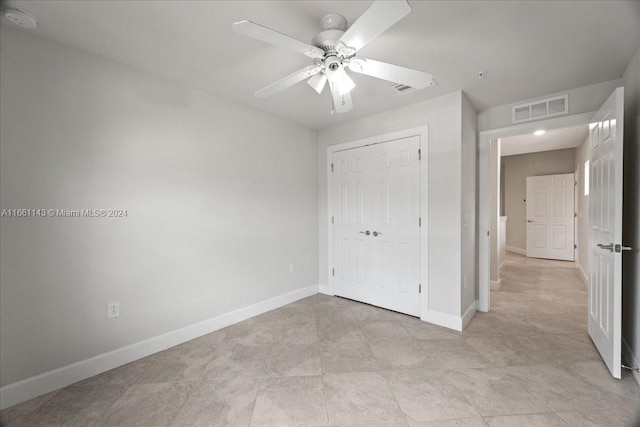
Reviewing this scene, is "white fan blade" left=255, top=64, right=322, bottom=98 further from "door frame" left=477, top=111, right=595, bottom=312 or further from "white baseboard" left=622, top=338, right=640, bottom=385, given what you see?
A: "white baseboard" left=622, top=338, right=640, bottom=385

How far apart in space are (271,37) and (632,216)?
2925 mm

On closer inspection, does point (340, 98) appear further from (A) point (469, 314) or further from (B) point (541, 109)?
(A) point (469, 314)

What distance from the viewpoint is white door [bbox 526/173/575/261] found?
6285mm

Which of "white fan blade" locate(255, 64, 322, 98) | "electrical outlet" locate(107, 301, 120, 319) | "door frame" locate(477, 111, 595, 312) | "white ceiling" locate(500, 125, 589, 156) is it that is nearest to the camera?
"white fan blade" locate(255, 64, 322, 98)

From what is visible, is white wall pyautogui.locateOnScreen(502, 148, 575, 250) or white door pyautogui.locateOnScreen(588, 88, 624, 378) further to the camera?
white wall pyautogui.locateOnScreen(502, 148, 575, 250)

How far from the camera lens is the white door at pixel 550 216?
6.29 metres

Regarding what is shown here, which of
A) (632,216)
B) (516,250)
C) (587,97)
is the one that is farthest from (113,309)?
(516,250)

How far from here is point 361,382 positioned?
1.92 meters

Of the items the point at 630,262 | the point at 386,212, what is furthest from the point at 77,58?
the point at 630,262

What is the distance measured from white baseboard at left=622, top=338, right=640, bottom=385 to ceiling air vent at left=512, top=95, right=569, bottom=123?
2.16 m

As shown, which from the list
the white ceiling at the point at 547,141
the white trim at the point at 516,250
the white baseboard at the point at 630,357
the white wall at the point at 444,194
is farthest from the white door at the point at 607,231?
the white trim at the point at 516,250

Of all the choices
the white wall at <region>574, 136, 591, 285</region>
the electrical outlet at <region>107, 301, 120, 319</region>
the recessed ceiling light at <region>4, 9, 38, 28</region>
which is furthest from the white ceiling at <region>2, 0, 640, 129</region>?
the white wall at <region>574, 136, 591, 285</region>

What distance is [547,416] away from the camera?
5.18 feet

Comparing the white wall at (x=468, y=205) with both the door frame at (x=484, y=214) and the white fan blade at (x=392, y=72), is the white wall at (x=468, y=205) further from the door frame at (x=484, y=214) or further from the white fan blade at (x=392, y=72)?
the white fan blade at (x=392, y=72)
